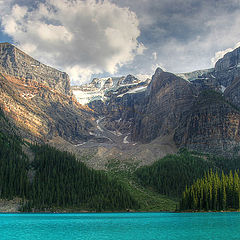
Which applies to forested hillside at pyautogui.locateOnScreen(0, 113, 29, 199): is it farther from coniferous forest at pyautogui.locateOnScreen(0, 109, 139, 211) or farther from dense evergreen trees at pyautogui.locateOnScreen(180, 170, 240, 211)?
dense evergreen trees at pyautogui.locateOnScreen(180, 170, 240, 211)

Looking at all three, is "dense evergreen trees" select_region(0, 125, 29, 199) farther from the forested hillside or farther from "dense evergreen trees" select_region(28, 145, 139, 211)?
"dense evergreen trees" select_region(28, 145, 139, 211)

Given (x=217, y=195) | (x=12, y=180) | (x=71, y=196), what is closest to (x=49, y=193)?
(x=71, y=196)

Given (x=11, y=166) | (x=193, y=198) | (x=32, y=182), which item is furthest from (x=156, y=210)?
(x=11, y=166)

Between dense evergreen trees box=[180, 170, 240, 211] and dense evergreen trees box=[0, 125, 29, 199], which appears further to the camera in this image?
dense evergreen trees box=[0, 125, 29, 199]

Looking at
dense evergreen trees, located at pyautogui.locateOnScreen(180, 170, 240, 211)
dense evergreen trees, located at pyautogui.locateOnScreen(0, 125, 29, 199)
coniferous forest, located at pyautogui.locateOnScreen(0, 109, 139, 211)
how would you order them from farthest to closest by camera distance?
coniferous forest, located at pyautogui.locateOnScreen(0, 109, 139, 211)
dense evergreen trees, located at pyautogui.locateOnScreen(0, 125, 29, 199)
dense evergreen trees, located at pyautogui.locateOnScreen(180, 170, 240, 211)

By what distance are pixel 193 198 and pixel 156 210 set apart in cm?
6047

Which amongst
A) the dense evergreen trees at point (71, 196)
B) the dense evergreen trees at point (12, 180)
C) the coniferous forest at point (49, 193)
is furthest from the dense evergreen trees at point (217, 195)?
the dense evergreen trees at point (12, 180)

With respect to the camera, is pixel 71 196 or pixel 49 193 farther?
pixel 71 196

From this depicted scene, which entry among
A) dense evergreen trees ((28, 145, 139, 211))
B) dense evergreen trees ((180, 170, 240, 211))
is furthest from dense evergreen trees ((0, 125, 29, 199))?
dense evergreen trees ((180, 170, 240, 211))

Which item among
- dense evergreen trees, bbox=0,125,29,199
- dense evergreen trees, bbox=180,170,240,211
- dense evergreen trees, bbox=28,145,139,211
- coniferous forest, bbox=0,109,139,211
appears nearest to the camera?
dense evergreen trees, bbox=180,170,240,211

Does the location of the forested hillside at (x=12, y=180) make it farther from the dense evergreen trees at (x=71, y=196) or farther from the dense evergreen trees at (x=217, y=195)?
the dense evergreen trees at (x=217, y=195)

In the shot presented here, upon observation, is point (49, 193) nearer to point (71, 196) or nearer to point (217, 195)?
point (71, 196)

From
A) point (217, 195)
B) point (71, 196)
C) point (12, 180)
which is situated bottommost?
point (71, 196)

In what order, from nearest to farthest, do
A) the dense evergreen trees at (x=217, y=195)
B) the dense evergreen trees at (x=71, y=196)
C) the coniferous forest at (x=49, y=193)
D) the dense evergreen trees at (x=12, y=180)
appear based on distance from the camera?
the dense evergreen trees at (x=217, y=195), the dense evergreen trees at (x=12, y=180), the coniferous forest at (x=49, y=193), the dense evergreen trees at (x=71, y=196)
